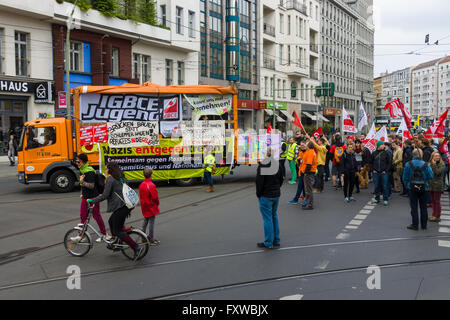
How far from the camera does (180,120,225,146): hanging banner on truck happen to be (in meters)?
16.1

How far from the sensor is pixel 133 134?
15375 millimetres

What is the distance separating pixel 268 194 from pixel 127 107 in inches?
353

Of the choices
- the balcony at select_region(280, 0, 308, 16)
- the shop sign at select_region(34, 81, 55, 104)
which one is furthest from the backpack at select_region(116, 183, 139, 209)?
the balcony at select_region(280, 0, 308, 16)

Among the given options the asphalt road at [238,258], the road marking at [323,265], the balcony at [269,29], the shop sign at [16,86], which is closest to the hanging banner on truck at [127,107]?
the asphalt road at [238,258]

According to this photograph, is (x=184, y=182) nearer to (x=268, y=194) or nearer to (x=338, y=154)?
(x=338, y=154)

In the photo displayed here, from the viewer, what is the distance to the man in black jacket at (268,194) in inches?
309

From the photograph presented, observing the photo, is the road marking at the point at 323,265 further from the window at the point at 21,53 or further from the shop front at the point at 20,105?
the window at the point at 21,53

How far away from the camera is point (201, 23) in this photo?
134ft

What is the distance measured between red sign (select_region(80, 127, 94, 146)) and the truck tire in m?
1.15

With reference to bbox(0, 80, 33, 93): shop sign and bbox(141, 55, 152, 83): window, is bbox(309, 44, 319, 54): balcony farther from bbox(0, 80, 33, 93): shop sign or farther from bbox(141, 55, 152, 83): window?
bbox(0, 80, 33, 93): shop sign

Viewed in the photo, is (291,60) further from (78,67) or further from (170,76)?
(78,67)

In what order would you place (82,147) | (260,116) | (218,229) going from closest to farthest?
Result: (218,229), (82,147), (260,116)

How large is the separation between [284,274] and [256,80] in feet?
146

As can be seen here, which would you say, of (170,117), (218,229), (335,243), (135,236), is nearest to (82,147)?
(170,117)
